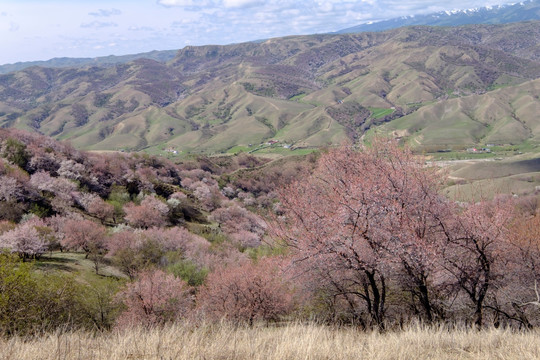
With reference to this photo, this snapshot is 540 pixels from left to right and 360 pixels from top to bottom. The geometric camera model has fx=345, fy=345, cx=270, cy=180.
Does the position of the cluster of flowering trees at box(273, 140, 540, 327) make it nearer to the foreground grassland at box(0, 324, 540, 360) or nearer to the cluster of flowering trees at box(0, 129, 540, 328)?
the cluster of flowering trees at box(0, 129, 540, 328)

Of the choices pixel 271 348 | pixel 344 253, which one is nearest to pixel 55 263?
pixel 344 253

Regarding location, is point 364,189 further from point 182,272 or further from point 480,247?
point 182,272

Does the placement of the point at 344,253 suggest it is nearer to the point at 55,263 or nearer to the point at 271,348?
the point at 271,348

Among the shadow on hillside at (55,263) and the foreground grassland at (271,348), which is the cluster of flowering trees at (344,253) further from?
the foreground grassland at (271,348)

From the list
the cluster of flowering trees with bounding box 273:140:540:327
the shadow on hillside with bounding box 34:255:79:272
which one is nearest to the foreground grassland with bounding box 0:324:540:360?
the cluster of flowering trees with bounding box 273:140:540:327

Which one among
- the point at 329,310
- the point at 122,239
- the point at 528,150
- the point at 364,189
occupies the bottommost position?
the point at 528,150

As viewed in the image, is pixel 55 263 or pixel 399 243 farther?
pixel 55 263

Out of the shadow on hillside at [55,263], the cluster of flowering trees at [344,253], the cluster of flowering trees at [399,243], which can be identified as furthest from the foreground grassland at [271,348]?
the shadow on hillside at [55,263]

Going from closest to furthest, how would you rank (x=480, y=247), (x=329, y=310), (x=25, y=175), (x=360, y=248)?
(x=360, y=248) < (x=480, y=247) < (x=329, y=310) < (x=25, y=175)

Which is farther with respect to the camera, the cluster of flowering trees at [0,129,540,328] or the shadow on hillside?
the shadow on hillside

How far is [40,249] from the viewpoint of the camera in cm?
2641

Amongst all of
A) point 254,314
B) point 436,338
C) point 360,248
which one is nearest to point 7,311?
point 254,314

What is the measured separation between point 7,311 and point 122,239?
18892mm

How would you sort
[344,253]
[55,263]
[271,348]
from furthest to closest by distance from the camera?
[55,263]
[344,253]
[271,348]
